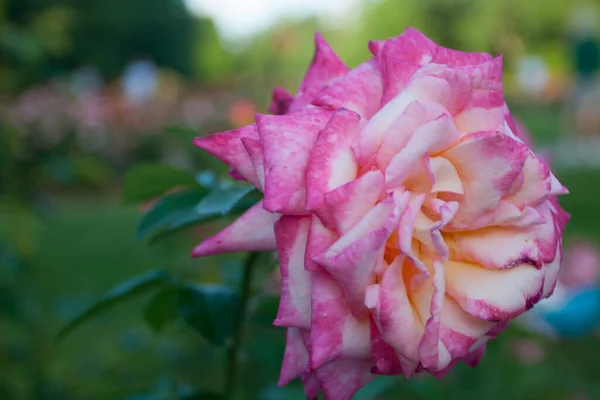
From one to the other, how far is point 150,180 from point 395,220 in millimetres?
318

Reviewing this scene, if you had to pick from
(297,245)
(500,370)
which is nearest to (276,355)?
(297,245)

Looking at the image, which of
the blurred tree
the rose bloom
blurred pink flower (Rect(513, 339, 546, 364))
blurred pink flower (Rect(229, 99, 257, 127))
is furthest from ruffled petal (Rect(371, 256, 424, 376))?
the blurred tree

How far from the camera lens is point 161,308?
808 mm

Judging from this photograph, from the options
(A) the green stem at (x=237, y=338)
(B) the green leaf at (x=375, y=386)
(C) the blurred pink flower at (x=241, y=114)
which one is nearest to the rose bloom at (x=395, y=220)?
(A) the green stem at (x=237, y=338)

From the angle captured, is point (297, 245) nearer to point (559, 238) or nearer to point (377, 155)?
point (377, 155)

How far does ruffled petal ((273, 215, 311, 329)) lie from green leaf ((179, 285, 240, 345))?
0.21 m

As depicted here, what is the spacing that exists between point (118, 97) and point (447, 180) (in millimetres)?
10539

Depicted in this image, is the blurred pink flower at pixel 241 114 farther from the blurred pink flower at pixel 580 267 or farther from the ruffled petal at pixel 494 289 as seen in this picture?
the blurred pink flower at pixel 580 267

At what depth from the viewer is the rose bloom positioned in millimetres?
500

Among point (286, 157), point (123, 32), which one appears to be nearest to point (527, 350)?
point (286, 157)

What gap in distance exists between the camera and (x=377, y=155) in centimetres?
53

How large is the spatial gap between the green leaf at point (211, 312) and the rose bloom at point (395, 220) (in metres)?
0.17

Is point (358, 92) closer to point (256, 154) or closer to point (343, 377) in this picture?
point (256, 154)

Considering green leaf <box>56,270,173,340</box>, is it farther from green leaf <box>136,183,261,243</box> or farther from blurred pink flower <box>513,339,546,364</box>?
blurred pink flower <box>513,339,546,364</box>
